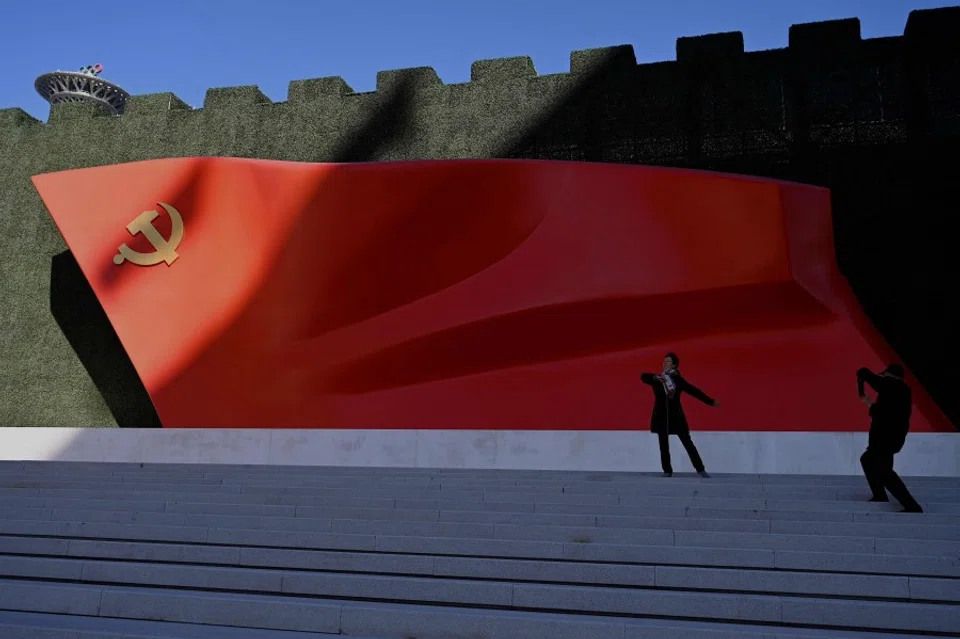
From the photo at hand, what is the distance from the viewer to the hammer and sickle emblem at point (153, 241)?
12.6 meters

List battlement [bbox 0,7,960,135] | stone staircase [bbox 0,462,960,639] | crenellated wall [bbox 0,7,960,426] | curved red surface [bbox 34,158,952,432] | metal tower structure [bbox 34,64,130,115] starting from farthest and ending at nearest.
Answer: metal tower structure [bbox 34,64,130,115]
battlement [bbox 0,7,960,135]
crenellated wall [bbox 0,7,960,426]
curved red surface [bbox 34,158,952,432]
stone staircase [bbox 0,462,960,639]

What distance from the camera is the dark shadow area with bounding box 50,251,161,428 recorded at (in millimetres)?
15727

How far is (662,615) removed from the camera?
417cm

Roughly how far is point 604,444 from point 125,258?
714cm

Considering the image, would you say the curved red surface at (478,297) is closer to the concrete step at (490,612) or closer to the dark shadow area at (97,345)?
the dark shadow area at (97,345)

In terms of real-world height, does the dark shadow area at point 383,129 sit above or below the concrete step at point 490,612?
above

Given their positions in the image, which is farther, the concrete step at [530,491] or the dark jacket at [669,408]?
the dark jacket at [669,408]

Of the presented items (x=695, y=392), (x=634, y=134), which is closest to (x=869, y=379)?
(x=695, y=392)

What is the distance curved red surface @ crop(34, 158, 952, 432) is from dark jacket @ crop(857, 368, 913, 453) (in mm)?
4579

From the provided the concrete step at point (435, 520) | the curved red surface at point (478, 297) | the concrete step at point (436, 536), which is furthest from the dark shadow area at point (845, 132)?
the concrete step at point (436, 536)

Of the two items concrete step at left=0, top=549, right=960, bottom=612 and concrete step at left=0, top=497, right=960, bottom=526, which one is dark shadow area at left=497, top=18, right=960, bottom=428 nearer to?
concrete step at left=0, top=497, right=960, bottom=526

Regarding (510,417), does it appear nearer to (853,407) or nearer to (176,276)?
(853,407)

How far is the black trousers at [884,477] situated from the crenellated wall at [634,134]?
7031 mm

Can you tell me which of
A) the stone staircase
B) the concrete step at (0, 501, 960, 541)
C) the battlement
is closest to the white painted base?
the stone staircase
